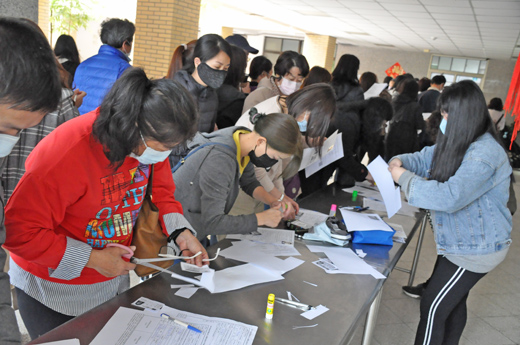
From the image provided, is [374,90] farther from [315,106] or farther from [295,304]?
[295,304]

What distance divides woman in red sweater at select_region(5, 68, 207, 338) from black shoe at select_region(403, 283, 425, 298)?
8.77 feet

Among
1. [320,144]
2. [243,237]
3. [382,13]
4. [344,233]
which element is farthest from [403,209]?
[382,13]

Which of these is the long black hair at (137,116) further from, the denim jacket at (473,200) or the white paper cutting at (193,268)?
the denim jacket at (473,200)

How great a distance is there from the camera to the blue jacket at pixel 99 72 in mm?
3119

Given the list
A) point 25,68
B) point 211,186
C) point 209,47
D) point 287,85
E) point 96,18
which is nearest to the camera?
point 25,68

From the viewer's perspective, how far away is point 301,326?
132cm

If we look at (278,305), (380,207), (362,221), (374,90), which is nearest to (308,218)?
(362,221)

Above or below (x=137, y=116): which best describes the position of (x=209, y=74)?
above

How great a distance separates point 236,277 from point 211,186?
409mm

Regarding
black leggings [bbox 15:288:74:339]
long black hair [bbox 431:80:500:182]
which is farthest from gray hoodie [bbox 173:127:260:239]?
long black hair [bbox 431:80:500:182]

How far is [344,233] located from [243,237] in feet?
1.59

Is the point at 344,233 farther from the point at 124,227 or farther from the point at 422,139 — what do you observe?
the point at 422,139

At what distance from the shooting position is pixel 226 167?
181cm

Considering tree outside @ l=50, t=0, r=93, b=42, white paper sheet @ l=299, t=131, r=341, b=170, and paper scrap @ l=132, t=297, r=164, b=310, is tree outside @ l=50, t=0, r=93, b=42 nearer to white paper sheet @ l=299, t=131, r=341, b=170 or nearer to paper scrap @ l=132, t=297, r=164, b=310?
white paper sheet @ l=299, t=131, r=341, b=170
